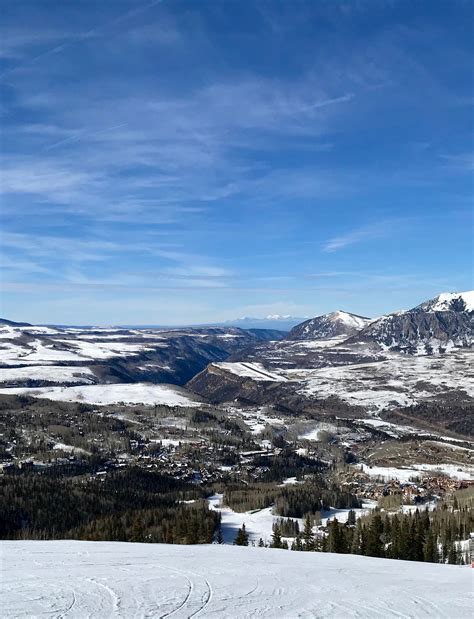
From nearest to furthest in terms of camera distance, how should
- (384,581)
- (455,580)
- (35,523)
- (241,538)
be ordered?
1. (384,581)
2. (455,580)
3. (241,538)
4. (35,523)

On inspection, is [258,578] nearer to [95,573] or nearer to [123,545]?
[95,573]

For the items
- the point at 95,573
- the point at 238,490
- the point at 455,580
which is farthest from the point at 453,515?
the point at 95,573

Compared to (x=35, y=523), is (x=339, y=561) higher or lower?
higher

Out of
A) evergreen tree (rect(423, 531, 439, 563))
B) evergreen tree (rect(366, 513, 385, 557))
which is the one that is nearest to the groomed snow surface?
evergreen tree (rect(366, 513, 385, 557))

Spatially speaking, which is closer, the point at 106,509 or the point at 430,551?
the point at 430,551

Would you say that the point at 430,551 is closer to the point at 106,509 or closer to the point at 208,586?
the point at 208,586

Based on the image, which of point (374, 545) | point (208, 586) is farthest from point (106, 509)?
point (208, 586)

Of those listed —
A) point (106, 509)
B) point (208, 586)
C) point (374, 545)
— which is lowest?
point (106, 509)

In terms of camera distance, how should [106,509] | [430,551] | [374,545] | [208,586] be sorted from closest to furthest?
[208,586], [374,545], [430,551], [106,509]

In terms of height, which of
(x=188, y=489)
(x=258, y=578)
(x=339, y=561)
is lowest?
(x=188, y=489)
